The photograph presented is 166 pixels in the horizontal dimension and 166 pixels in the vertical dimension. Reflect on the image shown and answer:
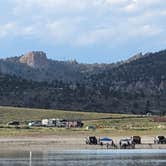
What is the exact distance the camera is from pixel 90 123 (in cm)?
13212

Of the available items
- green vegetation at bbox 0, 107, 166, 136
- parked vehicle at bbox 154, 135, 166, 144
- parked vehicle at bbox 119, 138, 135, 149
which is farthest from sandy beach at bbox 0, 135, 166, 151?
green vegetation at bbox 0, 107, 166, 136

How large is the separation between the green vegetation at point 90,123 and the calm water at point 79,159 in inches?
914

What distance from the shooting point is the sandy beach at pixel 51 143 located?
3204 inches

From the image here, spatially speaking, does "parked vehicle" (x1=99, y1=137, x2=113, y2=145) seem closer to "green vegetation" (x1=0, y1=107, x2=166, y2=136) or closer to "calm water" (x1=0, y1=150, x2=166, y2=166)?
"calm water" (x1=0, y1=150, x2=166, y2=166)

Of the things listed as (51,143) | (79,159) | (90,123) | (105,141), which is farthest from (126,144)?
→ (90,123)

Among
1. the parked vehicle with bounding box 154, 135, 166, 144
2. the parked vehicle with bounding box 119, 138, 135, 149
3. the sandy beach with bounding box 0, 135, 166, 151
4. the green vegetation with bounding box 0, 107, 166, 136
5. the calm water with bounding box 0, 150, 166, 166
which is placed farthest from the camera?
the green vegetation with bounding box 0, 107, 166, 136

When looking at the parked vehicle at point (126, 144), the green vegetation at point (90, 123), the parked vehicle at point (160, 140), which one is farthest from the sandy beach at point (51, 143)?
the green vegetation at point (90, 123)

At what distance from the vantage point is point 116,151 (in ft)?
255

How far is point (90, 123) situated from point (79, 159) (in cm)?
6803

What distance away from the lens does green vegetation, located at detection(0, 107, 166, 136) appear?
9894cm

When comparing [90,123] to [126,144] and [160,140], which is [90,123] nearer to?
[160,140]

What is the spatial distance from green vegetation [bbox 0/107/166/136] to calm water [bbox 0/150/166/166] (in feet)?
76.2

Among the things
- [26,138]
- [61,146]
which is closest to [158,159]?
[61,146]

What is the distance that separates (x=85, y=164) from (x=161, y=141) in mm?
29278
